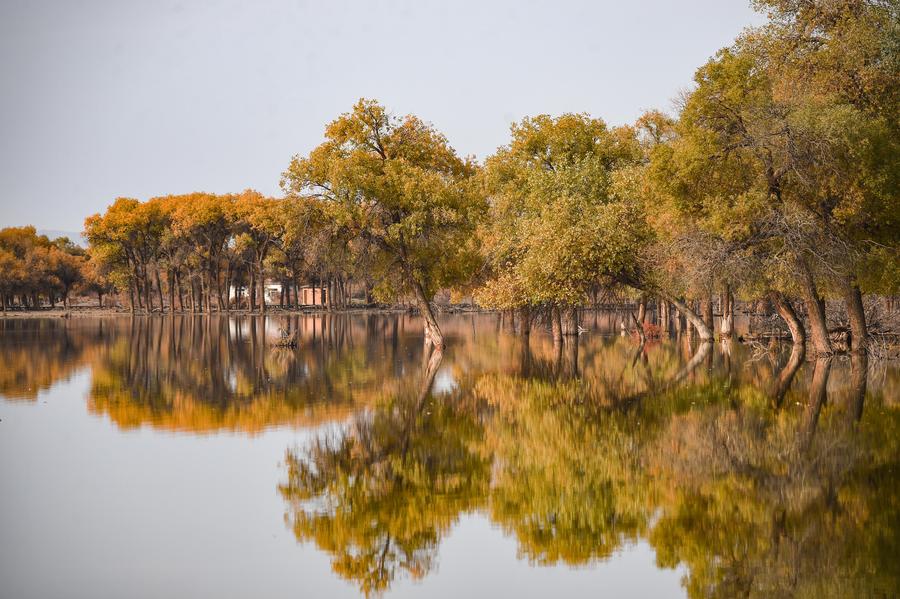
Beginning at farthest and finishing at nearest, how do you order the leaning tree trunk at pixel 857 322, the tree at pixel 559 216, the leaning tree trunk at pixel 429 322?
the leaning tree trunk at pixel 429 322 < the tree at pixel 559 216 < the leaning tree trunk at pixel 857 322

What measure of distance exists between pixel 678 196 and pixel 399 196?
47.4ft

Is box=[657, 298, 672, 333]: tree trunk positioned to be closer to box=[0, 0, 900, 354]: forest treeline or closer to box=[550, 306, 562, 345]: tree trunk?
box=[0, 0, 900, 354]: forest treeline

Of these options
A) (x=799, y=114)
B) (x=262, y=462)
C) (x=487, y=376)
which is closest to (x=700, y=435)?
(x=262, y=462)

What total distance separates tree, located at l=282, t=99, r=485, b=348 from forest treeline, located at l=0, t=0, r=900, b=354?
0.10 meters

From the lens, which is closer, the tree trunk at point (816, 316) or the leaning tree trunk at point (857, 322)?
the tree trunk at point (816, 316)

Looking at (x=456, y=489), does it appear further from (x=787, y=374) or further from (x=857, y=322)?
(x=857, y=322)

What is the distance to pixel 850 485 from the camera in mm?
13953

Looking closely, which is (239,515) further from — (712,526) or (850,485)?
(850,485)

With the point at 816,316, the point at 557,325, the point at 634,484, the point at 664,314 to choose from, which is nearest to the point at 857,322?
the point at 816,316

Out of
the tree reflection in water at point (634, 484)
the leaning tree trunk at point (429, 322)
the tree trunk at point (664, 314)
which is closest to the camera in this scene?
the tree reflection in water at point (634, 484)

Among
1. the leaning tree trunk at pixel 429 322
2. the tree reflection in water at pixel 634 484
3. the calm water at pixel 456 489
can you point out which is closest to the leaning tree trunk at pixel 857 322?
the calm water at pixel 456 489

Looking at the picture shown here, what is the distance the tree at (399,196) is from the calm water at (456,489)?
1719 centimetres

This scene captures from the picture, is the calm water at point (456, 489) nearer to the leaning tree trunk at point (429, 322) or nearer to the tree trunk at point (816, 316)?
the tree trunk at point (816, 316)

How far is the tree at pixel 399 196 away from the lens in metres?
45.3
